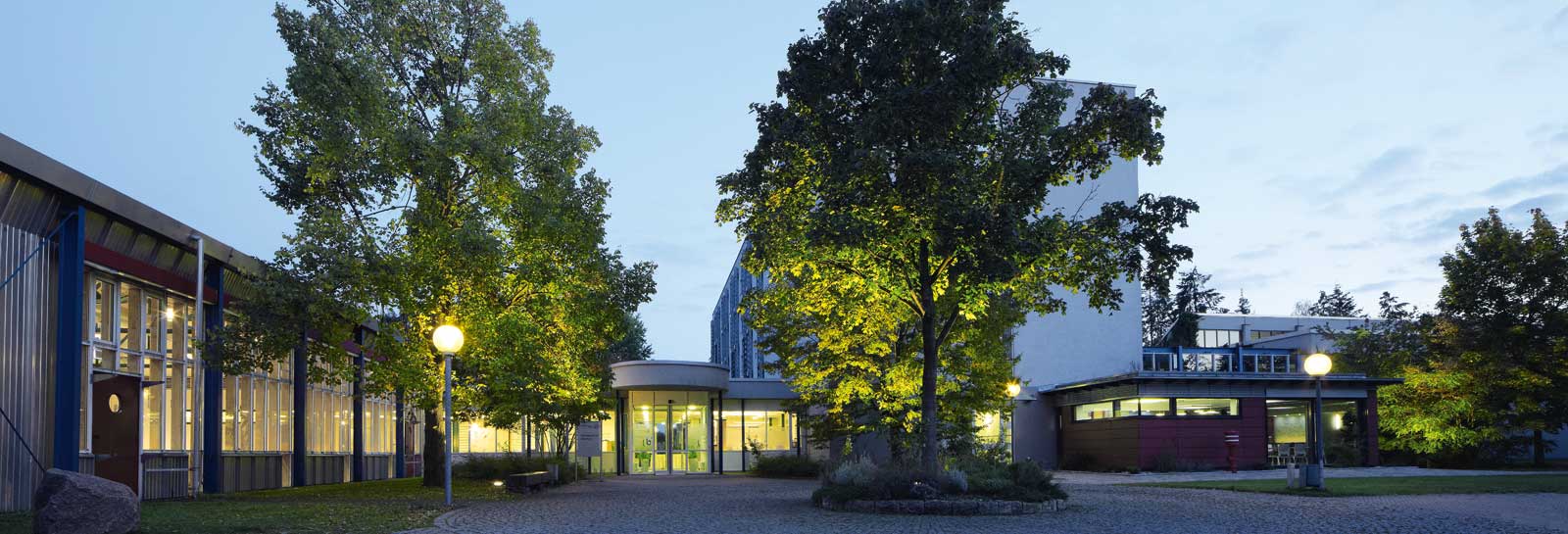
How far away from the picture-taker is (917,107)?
17.7 metres

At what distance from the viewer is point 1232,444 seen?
1436 inches

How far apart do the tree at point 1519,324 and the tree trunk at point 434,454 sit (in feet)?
104

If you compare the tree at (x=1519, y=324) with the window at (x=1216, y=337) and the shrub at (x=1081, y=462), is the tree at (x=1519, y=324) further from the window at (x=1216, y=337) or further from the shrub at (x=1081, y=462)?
the window at (x=1216, y=337)

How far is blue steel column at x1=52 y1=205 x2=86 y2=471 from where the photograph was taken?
1711cm

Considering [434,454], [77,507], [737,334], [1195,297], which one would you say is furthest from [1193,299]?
[77,507]

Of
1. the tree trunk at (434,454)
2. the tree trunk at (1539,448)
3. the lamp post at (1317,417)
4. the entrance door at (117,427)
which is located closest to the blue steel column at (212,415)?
the entrance door at (117,427)

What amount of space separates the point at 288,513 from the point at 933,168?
9.97 meters

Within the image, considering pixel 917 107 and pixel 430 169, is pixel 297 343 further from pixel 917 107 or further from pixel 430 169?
pixel 917 107

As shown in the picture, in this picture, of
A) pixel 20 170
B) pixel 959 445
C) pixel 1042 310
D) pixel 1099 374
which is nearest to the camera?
pixel 20 170

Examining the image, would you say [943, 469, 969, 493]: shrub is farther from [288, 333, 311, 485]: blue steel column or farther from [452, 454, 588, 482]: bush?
[452, 454, 588, 482]: bush

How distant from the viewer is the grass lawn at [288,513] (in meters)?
13.7

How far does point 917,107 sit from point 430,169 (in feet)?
32.2

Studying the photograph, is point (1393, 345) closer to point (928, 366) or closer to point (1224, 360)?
point (1224, 360)

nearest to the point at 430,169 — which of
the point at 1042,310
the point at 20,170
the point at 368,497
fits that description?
the point at 368,497
